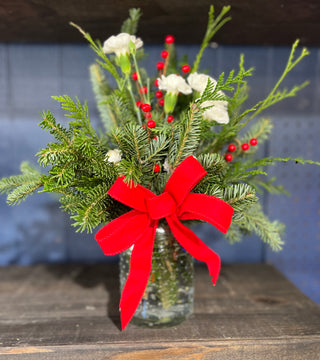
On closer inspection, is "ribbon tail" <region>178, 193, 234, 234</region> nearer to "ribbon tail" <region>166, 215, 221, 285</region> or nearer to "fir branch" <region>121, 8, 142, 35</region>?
"ribbon tail" <region>166, 215, 221, 285</region>

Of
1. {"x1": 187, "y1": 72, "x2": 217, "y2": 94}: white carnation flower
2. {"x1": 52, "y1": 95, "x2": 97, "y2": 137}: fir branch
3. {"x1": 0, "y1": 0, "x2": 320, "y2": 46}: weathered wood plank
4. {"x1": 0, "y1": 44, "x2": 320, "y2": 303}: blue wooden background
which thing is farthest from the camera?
{"x1": 0, "y1": 44, "x2": 320, "y2": 303}: blue wooden background

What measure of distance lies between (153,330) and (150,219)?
0.69ft

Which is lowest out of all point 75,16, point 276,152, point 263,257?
point 263,257

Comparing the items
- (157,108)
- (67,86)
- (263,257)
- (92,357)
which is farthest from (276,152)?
(92,357)

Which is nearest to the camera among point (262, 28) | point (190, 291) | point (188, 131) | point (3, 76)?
point (188, 131)

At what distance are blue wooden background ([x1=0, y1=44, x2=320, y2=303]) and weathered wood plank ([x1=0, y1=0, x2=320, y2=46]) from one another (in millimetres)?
58

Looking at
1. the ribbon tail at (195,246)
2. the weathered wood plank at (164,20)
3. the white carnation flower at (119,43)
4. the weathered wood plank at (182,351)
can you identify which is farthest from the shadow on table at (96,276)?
the weathered wood plank at (164,20)

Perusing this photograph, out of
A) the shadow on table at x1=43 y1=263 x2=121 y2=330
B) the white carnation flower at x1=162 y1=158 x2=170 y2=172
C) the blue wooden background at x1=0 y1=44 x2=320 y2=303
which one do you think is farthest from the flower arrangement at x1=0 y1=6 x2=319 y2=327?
the blue wooden background at x1=0 y1=44 x2=320 y2=303

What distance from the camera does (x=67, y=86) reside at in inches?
38.5

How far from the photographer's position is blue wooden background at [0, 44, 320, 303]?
972 mm

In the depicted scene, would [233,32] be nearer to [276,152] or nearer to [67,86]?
[276,152]

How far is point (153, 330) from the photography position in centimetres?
63

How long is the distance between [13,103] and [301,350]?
0.88 meters

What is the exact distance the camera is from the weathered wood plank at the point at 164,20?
0.71m
